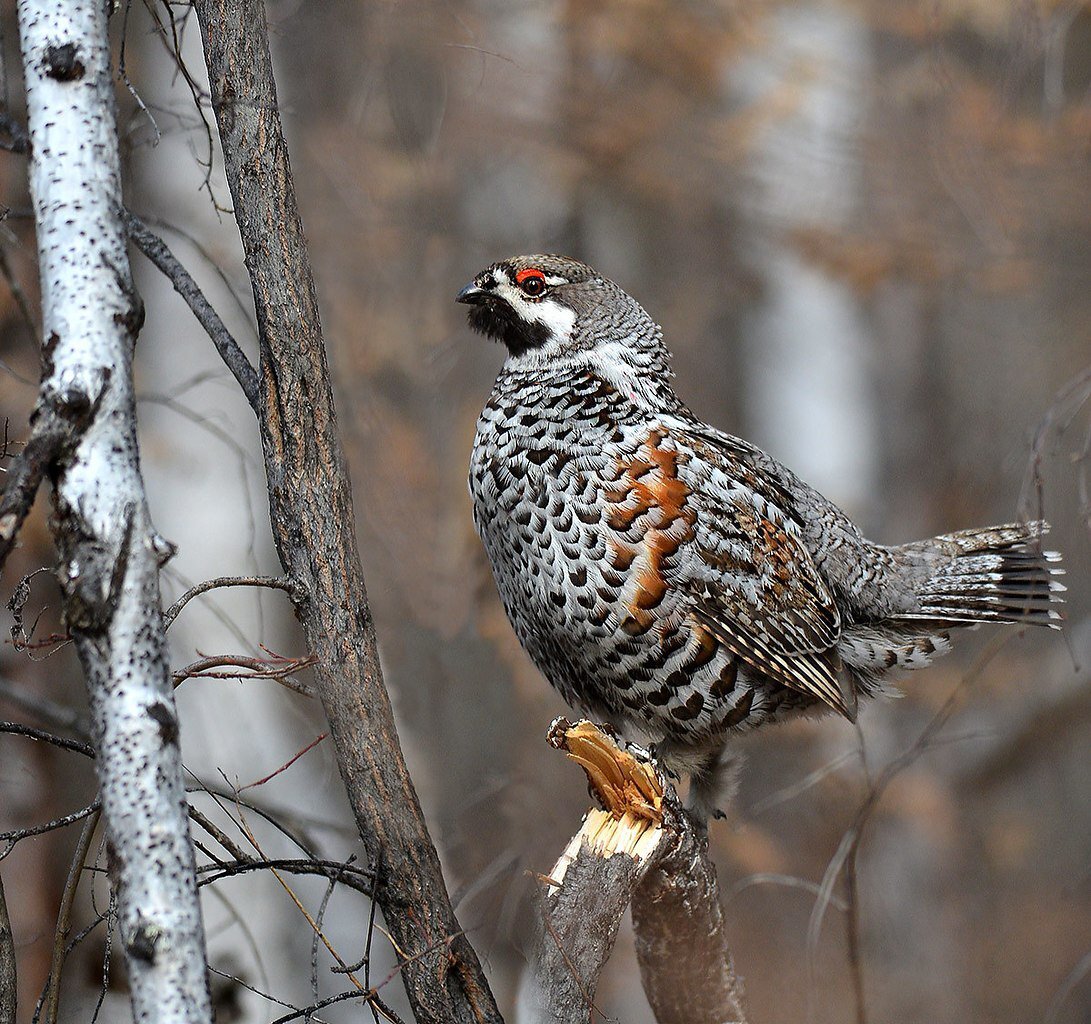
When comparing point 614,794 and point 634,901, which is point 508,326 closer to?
point 614,794

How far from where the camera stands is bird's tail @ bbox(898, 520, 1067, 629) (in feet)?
12.7

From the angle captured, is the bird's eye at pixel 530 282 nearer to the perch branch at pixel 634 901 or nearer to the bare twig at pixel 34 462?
the perch branch at pixel 634 901

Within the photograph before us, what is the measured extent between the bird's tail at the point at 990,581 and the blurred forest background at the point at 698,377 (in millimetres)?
1697

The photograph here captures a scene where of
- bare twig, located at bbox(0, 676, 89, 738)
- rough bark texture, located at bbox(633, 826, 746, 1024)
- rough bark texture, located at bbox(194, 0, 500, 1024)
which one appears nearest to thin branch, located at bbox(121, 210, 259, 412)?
rough bark texture, located at bbox(194, 0, 500, 1024)

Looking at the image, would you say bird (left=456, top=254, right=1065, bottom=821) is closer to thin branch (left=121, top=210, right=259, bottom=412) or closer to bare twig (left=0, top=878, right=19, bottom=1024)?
thin branch (left=121, top=210, right=259, bottom=412)

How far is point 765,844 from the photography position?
279 inches

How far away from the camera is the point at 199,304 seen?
2.30 meters

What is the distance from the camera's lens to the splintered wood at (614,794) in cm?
281

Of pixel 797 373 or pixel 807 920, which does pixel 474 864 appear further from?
pixel 797 373

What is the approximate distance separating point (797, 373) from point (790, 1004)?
418 centimetres

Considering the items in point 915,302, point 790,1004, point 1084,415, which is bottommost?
point 790,1004

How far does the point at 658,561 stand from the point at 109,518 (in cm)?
184

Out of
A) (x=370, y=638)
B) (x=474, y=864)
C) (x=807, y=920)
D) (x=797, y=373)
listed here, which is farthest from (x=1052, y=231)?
(x=370, y=638)

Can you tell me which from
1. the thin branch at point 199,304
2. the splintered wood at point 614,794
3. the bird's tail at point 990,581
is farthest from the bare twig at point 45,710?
the bird's tail at point 990,581
